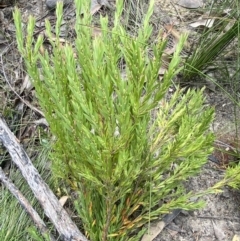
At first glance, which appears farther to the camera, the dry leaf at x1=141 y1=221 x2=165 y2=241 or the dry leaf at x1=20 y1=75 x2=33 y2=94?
the dry leaf at x1=20 y1=75 x2=33 y2=94

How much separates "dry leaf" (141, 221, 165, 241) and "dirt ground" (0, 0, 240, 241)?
0.02 metres

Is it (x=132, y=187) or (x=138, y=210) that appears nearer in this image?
(x=132, y=187)

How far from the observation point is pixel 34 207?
6.02 feet

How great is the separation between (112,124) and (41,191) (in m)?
0.58

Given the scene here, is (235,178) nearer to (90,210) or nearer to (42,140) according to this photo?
(90,210)

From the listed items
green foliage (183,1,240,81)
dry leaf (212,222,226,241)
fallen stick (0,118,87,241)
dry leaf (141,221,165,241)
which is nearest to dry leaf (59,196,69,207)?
fallen stick (0,118,87,241)

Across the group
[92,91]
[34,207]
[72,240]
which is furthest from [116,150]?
[34,207]

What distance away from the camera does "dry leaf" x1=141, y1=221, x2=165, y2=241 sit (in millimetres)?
1785

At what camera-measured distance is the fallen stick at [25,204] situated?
171 cm

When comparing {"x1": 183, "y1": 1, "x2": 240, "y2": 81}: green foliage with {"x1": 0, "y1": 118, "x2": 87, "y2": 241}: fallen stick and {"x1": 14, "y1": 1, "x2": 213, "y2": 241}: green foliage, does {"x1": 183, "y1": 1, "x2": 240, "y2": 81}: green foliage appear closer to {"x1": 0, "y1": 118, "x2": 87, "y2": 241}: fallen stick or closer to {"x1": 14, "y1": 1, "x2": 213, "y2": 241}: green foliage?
{"x1": 14, "y1": 1, "x2": 213, "y2": 241}: green foliage

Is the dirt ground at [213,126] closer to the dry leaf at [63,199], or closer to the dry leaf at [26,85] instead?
the dry leaf at [26,85]

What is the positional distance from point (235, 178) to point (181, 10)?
1.08 meters

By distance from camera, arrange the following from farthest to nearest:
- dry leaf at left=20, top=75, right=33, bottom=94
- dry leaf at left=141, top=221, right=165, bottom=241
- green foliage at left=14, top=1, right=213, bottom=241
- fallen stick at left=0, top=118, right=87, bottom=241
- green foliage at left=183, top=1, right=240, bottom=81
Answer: dry leaf at left=20, top=75, right=33, bottom=94 → green foliage at left=183, top=1, right=240, bottom=81 → dry leaf at left=141, top=221, right=165, bottom=241 → fallen stick at left=0, top=118, right=87, bottom=241 → green foliage at left=14, top=1, right=213, bottom=241

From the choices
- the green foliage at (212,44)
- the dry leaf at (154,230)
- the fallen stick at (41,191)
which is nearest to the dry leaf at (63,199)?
the fallen stick at (41,191)
